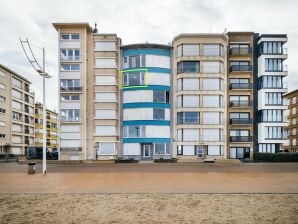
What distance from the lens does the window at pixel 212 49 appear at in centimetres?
3866

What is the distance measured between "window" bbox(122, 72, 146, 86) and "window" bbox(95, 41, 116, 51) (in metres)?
4.75

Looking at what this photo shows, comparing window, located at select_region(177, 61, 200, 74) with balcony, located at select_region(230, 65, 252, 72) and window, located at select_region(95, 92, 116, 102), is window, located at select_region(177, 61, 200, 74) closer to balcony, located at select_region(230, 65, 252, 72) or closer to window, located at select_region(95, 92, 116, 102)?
balcony, located at select_region(230, 65, 252, 72)

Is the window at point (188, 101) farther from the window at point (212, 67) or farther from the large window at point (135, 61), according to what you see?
the large window at point (135, 61)

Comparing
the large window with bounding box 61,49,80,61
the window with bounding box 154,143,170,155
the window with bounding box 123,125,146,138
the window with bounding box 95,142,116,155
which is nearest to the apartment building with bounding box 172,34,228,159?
the window with bounding box 154,143,170,155

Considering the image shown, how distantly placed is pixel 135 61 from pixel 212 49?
13.3 metres

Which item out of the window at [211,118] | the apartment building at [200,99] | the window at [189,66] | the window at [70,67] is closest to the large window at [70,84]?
the window at [70,67]

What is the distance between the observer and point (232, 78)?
40.4 meters

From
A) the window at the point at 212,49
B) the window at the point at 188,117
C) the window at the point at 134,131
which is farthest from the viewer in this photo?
the window at the point at 212,49

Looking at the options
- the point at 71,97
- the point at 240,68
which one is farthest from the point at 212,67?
the point at 71,97

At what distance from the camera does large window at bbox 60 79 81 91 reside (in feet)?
122

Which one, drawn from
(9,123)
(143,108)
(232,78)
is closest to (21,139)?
(9,123)

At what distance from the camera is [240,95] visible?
4016cm

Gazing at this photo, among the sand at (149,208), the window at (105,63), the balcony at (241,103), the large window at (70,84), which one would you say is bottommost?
the sand at (149,208)

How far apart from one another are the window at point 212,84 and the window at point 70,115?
21628 millimetres
